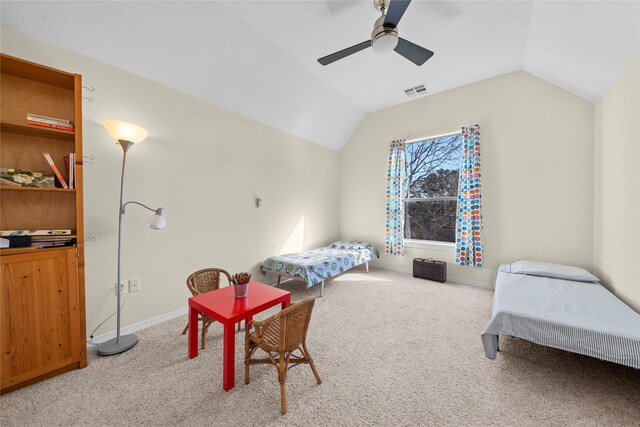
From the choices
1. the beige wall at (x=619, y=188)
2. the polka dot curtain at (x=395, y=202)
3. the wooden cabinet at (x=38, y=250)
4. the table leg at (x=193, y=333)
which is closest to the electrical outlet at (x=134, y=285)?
the wooden cabinet at (x=38, y=250)

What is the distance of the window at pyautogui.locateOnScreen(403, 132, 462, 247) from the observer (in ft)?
13.4

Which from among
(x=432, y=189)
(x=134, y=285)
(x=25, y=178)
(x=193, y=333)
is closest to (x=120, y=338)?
(x=134, y=285)

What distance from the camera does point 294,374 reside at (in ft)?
5.77

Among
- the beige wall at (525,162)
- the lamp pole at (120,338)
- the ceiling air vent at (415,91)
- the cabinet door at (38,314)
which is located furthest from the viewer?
the ceiling air vent at (415,91)

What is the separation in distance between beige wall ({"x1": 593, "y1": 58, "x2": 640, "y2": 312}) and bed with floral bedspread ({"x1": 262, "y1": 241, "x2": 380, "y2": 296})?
2.85m

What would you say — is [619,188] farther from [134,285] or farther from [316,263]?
[134,285]

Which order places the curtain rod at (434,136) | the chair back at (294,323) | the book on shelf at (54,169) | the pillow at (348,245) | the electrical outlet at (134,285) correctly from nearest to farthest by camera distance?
the chair back at (294,323), the book on shelf at (54,169), the electrical outlet at (134,285), the curtain rod at (434,136), the pillow at (348,245)

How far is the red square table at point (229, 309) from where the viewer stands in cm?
159

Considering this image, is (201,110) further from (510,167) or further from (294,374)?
(510,167)

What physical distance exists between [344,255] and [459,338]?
1933mm

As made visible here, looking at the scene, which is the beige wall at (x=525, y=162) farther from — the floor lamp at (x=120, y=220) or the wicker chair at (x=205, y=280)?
the floor lamp at (x=120, y=220)

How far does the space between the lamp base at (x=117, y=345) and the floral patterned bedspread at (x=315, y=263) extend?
1.66 meters

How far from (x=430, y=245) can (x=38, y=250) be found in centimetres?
464

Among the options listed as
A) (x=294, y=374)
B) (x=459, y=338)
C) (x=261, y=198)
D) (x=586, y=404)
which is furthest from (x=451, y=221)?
(x=294, y=374)
